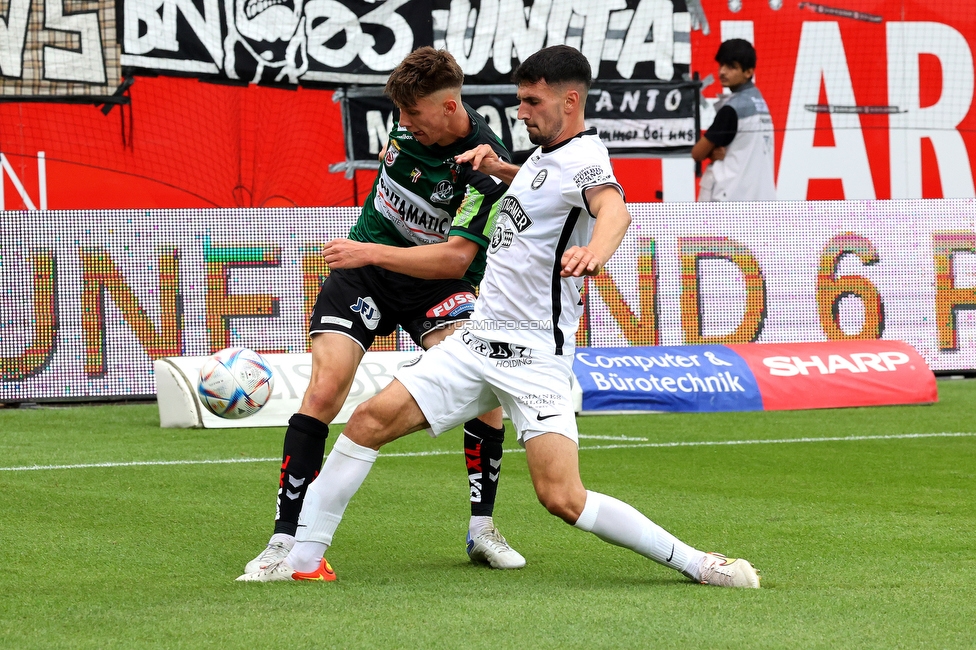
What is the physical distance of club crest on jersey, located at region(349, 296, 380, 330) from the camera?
16.0 feet

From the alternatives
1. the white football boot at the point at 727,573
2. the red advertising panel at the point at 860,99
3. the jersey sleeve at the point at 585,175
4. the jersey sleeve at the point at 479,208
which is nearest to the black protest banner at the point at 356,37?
the red advertising panel at the point at 860,99

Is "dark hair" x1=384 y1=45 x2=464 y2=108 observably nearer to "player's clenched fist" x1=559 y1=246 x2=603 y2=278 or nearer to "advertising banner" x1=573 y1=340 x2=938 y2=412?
"player's clenched fist" x1=559 y1=246 x2=603 y2=278

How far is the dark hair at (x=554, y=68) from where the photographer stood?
13.5ft

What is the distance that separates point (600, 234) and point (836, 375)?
277 inches

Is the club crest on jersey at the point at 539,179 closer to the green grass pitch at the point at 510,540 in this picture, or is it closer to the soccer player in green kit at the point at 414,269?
the soccer player in green kit at the point at 414,269

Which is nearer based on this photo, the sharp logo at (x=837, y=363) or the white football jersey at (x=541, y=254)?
the white football jersey at (x=541, y=254)

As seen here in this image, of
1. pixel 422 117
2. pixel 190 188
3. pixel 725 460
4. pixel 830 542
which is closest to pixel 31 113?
pixel 190 188

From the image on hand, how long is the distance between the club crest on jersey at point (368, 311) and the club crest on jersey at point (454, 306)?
9.1 inches

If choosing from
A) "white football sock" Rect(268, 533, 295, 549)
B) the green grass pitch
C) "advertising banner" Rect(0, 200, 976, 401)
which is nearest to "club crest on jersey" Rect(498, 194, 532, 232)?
the green grass pitch

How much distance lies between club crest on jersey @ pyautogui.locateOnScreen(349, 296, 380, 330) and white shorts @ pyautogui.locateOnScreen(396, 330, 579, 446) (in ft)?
2.14

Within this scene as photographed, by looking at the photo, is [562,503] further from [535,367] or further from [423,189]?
[423,189]

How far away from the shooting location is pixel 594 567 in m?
4.56

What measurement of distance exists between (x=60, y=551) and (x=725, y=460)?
13.1 feet

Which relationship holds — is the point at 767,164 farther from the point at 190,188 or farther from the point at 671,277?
the point at 190,188
